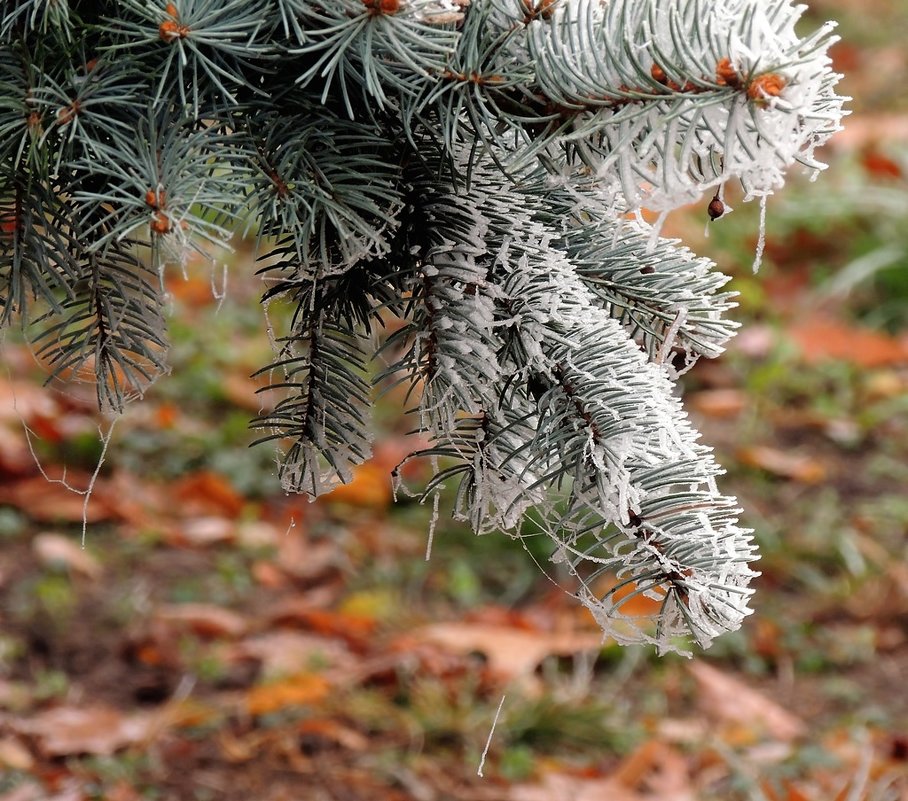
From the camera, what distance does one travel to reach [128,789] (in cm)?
165

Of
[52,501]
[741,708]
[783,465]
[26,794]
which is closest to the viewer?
[26,794]

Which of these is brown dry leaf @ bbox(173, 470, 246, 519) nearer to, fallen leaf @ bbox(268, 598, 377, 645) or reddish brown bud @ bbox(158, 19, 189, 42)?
fallen leaf @ bbox(268, 598, 377, 645)

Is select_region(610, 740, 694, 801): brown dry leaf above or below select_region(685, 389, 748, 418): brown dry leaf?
below

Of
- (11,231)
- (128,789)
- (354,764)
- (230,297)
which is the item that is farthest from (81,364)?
(230,297)

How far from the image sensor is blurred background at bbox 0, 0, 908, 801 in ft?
5.90

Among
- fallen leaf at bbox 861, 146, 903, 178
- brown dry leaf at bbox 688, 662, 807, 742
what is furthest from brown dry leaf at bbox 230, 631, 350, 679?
fallen leaf at bbox 861, 146, 903, 178

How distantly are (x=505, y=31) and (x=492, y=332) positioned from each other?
20 centimetres

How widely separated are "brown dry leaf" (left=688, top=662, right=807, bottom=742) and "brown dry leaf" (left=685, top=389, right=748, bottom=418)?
0.98m

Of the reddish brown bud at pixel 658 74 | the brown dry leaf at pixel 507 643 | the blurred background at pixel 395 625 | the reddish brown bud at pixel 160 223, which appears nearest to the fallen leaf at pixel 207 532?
the blurred background at pixel 395 625

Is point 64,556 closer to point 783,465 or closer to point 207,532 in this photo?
point 207,532

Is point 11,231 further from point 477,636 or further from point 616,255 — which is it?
point 477,636

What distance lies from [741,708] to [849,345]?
145 cm

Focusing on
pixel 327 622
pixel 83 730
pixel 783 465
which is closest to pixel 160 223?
pixel 83 730

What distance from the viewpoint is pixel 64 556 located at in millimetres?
2191
